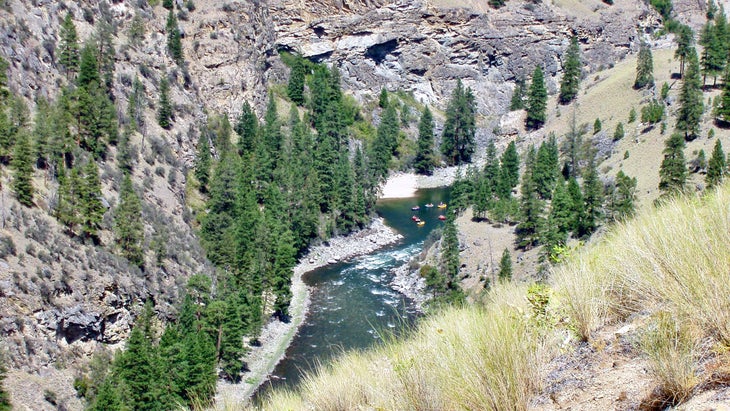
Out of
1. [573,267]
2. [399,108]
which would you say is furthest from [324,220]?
[573,267]

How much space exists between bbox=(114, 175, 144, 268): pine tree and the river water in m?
12.4

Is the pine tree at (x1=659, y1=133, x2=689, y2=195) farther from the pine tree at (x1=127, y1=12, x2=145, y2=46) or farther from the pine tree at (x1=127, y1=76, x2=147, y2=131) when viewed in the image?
the pine tree at (x1=127, y1=12, x2=145, y2=46)

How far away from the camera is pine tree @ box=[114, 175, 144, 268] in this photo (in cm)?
4259

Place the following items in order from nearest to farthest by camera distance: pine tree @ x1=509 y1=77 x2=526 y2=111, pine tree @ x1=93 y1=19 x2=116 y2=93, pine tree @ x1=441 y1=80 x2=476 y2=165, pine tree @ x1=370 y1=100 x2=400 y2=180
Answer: pine tree @ x1=93 y1=19 x2=116 y2=93
pine tree @ x1=370 y1=100 x2=400 y2=180
pine tree @ x1=441 y1=80 x2=476 y2=165
pine tree @ x1=509 y1=77 x2=526 y2=111

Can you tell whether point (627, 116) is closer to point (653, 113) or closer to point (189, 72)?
point (653, 113)

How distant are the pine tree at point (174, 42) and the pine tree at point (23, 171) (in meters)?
A: 39.0

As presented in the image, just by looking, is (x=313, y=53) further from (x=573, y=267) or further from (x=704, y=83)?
(x=573, y=267)

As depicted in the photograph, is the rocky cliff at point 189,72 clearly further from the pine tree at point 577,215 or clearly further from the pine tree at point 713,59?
the pine tree at point 713,59

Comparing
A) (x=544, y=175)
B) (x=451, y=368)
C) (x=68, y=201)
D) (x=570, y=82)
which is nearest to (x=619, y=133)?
(x=544, y=175)

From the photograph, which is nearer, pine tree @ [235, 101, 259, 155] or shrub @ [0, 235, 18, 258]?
shrub @ [0, 235, 18, 258]

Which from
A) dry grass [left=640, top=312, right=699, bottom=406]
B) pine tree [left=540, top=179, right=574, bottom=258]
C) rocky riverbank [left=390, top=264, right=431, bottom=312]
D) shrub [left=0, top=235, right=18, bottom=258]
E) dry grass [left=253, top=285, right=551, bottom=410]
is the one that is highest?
dry grass [left=640, top=312, right=699, bottom=406]

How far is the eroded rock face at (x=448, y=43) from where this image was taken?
4437 inches

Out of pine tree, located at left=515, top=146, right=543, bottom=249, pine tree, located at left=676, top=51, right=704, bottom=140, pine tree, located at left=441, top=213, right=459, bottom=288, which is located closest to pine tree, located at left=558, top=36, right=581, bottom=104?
pine tree, located at left=676, top=51, right=704, bottom=140

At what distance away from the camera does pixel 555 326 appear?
6.94 m
